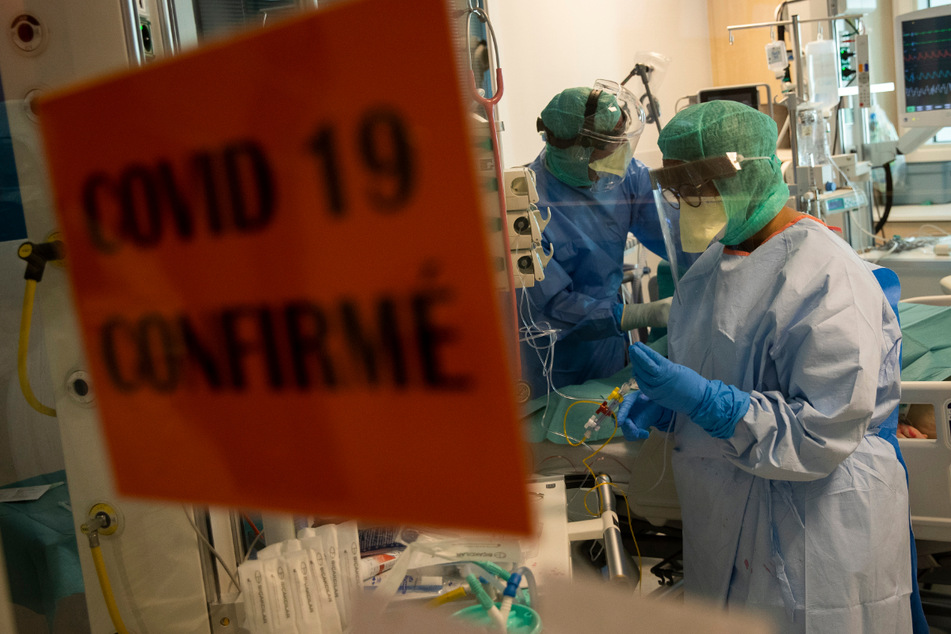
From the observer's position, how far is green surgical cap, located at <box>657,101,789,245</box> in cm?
Answer: 142

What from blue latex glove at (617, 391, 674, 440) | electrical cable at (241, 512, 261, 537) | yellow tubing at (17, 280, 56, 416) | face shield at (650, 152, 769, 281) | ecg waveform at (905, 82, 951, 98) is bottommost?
blue latex glove at (617, 391, 674, 440)

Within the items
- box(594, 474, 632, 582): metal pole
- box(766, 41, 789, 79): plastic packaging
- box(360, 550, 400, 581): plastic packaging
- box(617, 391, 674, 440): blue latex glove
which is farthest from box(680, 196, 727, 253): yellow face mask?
box(766, 41, 789, 79): plastic packaging

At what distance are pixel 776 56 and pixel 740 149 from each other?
155 cm

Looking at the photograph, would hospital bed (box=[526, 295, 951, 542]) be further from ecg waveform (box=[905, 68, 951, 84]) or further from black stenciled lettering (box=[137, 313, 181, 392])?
black stenciled lettering (box=[137, 313, 181, 392])

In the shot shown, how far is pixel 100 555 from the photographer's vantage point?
3.14 ft

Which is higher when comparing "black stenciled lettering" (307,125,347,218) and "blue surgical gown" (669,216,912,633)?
"black stenciled lettering" (307,125,347,218)

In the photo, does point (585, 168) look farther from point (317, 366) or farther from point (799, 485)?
point (317, 366)

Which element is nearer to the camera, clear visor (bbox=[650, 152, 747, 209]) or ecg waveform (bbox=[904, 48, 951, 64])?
clear visor (bbox=[650, 152, 747, 209])

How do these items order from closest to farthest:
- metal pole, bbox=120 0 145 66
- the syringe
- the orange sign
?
the orange sign → metal pole, bbox=120 0 145 66 → the syringe

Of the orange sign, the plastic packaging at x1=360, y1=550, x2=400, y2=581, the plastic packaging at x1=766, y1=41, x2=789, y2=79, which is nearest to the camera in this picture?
the orange sign

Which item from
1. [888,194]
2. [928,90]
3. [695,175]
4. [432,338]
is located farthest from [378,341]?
[888,194]

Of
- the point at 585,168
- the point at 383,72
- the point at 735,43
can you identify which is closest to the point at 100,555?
the point at 383,72

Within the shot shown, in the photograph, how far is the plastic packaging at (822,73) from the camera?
9.78ft

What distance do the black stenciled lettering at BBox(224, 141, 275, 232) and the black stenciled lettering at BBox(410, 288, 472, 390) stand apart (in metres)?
0.11
